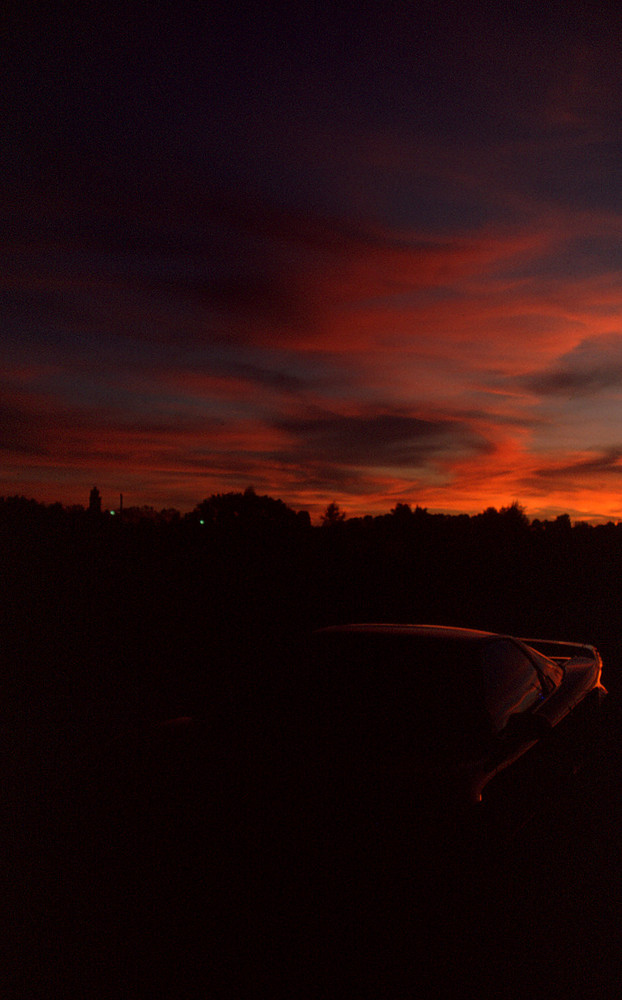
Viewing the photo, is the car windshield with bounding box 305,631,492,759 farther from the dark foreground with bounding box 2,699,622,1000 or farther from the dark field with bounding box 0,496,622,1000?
the dark foreground with bounding box 2,699,622,1000

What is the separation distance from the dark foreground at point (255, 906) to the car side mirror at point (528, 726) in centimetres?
44

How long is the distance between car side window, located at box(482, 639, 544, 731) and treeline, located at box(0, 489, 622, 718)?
42.1 inches

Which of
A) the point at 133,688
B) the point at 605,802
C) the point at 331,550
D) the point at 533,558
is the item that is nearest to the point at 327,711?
the point at 605,802

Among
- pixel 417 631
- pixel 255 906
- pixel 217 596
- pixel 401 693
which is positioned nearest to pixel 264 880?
pixel 255 906

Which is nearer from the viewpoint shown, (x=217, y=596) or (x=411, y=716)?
(x=411, y=716)

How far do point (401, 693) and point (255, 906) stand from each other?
1187 millimetres

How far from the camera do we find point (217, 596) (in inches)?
609

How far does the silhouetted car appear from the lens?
2.76m

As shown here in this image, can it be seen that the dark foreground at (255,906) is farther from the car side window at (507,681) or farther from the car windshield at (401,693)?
the car side window at (507,681)

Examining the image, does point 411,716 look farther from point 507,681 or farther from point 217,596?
point 217,596

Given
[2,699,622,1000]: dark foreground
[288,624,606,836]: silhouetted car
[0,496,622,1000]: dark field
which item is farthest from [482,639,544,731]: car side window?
[2,699,622,1000]: dark foreground

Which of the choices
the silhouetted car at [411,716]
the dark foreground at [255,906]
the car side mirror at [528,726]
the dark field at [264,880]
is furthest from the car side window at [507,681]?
the dark foreground at [255,906]

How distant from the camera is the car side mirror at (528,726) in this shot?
3.26m

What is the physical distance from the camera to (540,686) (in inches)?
177
